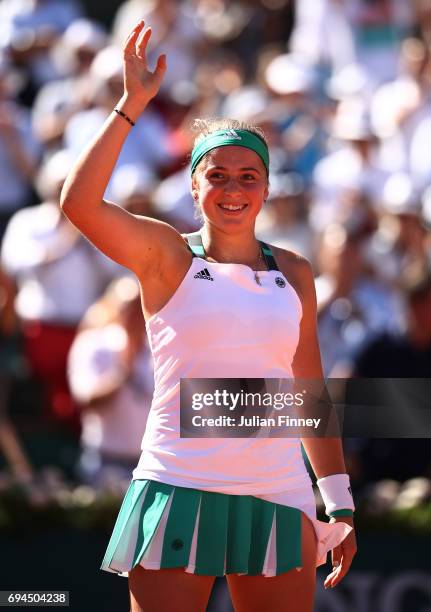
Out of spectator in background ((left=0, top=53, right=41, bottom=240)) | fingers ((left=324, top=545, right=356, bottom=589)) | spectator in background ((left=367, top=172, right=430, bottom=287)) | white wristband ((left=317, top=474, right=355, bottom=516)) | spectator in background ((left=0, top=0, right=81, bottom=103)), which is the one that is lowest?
fingers ((left=324, top=545, right=356, bottom=589))

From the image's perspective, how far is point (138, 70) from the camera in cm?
323

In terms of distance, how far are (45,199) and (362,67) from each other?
268 centimetres

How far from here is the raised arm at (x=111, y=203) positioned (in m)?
3.11

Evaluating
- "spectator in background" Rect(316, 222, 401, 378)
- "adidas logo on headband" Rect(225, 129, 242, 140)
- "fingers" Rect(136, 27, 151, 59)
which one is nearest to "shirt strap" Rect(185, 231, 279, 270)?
"adidas logo on headband" Rect(225, 129, 242, 140)

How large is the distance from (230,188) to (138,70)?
0.40m

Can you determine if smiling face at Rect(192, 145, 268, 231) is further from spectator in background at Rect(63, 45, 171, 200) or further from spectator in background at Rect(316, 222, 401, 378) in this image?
spectator in background at Rect(63, 45, 171, 200)

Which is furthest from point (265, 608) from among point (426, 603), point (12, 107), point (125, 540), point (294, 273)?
point (12, 107)

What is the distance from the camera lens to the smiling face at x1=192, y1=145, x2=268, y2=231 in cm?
337

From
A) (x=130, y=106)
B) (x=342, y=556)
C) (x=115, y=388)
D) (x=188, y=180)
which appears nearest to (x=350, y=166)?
(x=188, y=180)

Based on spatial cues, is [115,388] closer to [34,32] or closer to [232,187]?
[232,187]

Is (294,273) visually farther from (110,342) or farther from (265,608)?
(110,342)

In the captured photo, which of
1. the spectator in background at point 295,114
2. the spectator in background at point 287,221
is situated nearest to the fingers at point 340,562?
the spectator in background at point 287,221

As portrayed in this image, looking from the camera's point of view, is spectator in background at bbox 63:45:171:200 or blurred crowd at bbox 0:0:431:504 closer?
blurred crowd at bbox 0:0:431:504

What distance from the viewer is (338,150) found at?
8.00 metres
